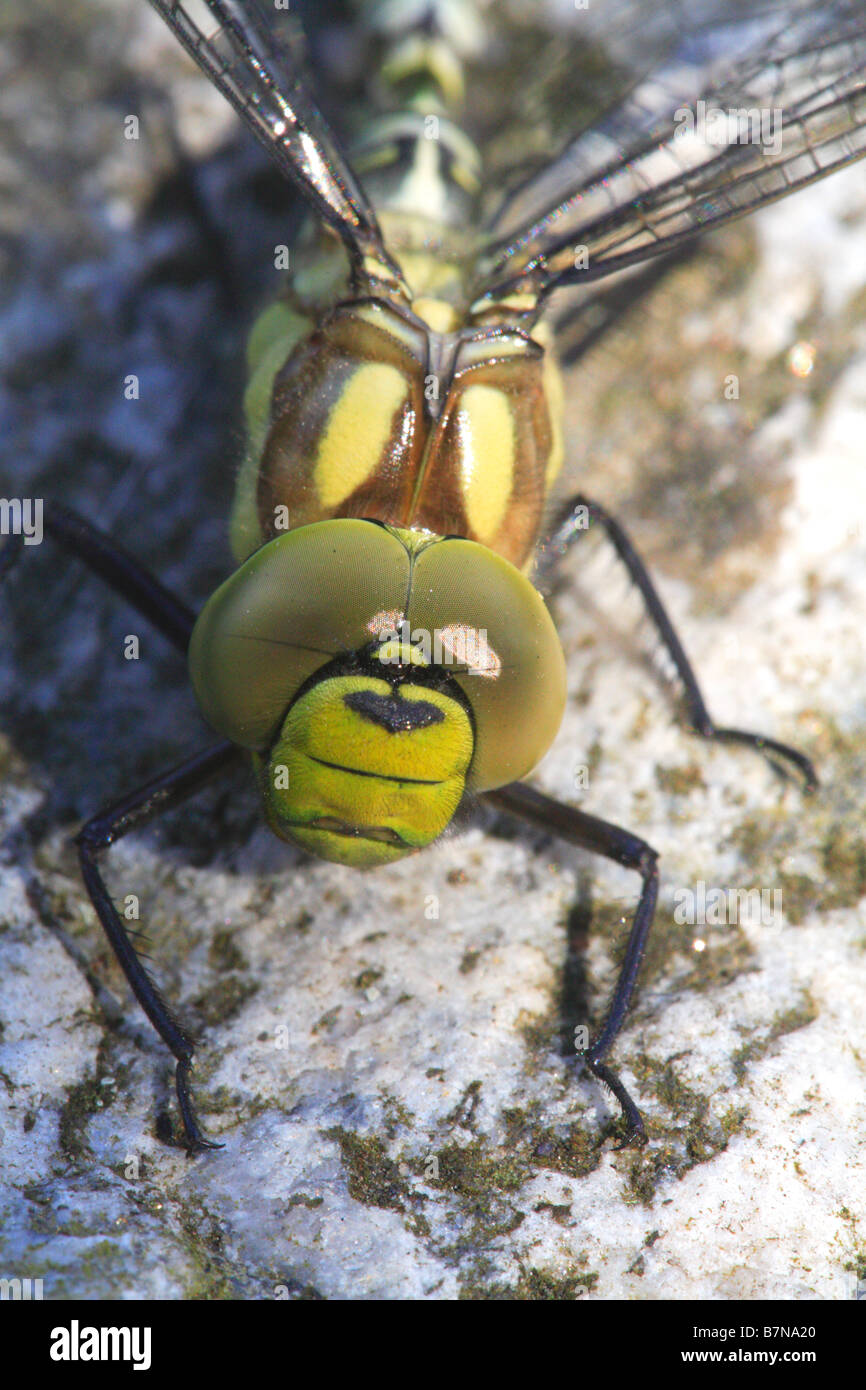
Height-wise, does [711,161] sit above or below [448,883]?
above

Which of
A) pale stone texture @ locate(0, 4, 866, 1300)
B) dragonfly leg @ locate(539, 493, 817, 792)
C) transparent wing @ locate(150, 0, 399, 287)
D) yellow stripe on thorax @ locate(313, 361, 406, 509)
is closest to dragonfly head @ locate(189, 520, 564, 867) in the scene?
yellow stripe on thorax @ locate(313, 361, 406, 509)

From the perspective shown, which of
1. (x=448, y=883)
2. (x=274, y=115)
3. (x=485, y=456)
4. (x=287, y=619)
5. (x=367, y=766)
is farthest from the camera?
Result: (x=274, y=115)

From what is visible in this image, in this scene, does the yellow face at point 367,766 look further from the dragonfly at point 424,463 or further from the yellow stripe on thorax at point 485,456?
the yellow stripe on thorax at point 485,456

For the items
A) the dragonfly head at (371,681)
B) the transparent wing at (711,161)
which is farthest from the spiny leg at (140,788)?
the transparent wing at (711,161)

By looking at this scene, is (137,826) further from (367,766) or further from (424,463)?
(424,463)

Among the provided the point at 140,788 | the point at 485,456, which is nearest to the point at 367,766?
the point at 140,788

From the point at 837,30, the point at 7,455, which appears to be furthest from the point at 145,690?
the point at 837,30

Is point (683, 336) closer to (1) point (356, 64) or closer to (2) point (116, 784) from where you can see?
(1) point (356, 64)
